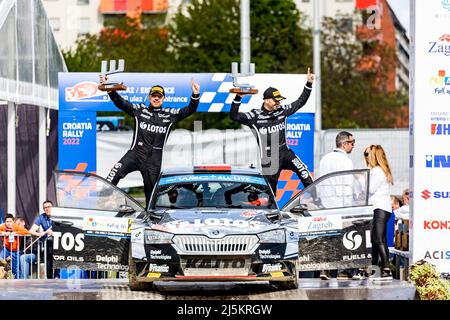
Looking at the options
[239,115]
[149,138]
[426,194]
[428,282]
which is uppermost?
[239,115]

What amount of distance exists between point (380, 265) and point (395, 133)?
12.0m

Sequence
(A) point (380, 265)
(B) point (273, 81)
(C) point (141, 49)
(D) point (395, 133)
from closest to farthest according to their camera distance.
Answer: (A) point (380, 265), (B) point (273, 81), (D) point (395, 133), (C) point (141, 49)

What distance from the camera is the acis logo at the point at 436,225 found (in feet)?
48.5

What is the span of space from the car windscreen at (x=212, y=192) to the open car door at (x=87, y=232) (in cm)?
44

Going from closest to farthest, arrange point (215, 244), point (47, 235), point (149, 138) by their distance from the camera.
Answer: point (215, 244) → point (47, 235) → point (149, 138)

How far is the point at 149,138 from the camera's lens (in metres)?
17.2

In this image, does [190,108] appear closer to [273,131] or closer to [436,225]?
[273,131]

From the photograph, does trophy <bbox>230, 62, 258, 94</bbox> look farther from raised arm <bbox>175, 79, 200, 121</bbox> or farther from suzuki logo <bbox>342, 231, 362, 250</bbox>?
suzuki logo <bbox>342, 231, 362, 250</bbox>

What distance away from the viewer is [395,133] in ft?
90.6

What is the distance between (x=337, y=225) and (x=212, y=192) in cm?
148

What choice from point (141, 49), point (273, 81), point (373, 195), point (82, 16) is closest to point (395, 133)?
point (273, 81)

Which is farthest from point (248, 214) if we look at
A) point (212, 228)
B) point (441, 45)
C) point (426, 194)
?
point (441, 45)

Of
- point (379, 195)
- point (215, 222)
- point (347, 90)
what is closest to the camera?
point (215, 222)

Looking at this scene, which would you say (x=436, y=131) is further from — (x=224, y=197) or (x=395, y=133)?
(x=395, y=133)
